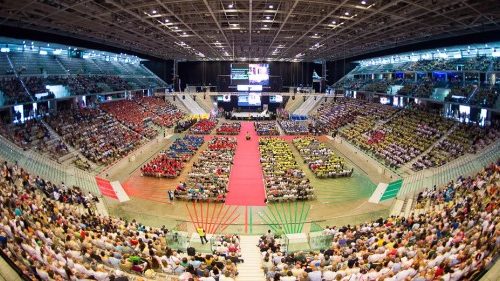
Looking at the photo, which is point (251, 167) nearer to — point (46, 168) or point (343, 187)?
point (343, 187)

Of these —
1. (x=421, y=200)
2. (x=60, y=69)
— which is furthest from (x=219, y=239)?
(x=60, y=69)

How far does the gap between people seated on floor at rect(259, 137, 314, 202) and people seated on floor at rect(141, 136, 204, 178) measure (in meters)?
6.84

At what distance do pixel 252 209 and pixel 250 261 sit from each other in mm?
7154

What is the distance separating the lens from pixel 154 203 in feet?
71.8

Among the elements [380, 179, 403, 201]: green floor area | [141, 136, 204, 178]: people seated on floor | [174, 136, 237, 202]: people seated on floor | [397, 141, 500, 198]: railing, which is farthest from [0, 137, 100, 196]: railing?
[397, 141, 500, 198]: railing

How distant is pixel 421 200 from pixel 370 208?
9.24ft

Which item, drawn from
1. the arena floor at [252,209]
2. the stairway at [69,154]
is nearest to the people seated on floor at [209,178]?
the arena floor at [252,209]

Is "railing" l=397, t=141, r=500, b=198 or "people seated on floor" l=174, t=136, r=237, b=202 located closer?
"railing" l=397, t=141, r=500, b=198

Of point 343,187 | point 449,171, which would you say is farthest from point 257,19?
point 449,171

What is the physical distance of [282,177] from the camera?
25.6m

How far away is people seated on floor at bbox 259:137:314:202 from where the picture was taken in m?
22.4

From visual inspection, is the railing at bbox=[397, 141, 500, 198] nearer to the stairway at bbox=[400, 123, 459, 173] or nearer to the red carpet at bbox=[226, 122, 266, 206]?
the stairway at bbox=[400, 123, 459, 173]

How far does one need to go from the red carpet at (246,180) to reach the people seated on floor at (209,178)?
1.76 feet

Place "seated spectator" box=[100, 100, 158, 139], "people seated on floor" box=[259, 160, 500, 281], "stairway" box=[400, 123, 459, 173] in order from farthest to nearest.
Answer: "seated spectator" box=[100, 100, 158, 139], "stairway" box=[400, 123, 459, 173], "people seated on floor" box=[259, 160, 500, 281]
